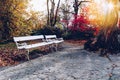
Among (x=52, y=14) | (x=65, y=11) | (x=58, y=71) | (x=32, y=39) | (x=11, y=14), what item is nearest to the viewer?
(x=58, y=71)

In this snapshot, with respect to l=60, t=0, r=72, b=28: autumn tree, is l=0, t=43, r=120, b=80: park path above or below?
below

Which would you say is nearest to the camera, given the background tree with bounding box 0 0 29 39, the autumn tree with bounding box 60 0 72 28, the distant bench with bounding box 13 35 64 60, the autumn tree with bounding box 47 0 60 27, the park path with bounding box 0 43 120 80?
the park path with bounding box 0 43 120 80

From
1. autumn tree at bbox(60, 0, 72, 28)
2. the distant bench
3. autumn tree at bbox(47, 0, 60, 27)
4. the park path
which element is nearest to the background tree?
the distant bench

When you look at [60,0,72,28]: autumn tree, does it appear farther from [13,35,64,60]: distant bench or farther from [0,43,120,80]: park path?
[0,43,120,80]: park path

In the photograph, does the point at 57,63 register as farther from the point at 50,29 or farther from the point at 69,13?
the point at 69,13

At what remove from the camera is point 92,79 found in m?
7.22

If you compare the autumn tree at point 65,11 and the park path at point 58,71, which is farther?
the autumn tree at point 65,11

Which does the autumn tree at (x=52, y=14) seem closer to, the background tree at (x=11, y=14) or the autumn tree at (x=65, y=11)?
the autumn tree at (x=65, y=11)

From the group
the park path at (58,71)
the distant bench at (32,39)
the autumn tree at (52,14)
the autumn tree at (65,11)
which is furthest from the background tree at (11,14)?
the autumn tree at (65,11)

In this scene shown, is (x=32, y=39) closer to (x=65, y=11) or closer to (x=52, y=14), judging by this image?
(x=52, y=14)

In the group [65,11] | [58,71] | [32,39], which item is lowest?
[58,71]

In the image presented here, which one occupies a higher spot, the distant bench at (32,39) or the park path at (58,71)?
the distant bench at (32,39)

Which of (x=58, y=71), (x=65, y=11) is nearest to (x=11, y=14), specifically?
(x=58, y=71)

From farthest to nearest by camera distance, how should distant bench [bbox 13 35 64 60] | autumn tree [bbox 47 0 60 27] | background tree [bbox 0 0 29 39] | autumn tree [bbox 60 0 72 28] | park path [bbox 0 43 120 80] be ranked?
autumn tree [bbox 60 0 72 28]
autumn tree [bbox 47 0 60 27]
background tree [bbox 0 0 29 39]
distant bench [bbox 13 35 64 60]
park path [bbox 0 43 120 80]
